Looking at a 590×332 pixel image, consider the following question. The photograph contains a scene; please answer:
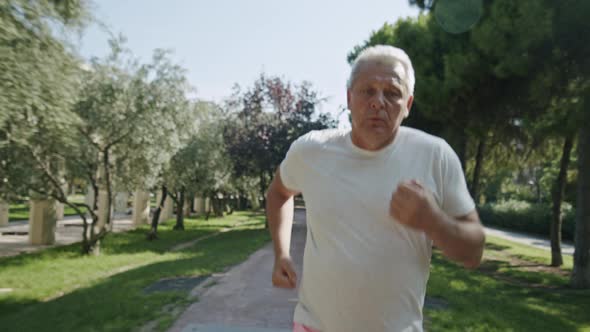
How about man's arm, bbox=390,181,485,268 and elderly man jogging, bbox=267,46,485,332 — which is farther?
elderly man jogging, bbox=267,46,485,332

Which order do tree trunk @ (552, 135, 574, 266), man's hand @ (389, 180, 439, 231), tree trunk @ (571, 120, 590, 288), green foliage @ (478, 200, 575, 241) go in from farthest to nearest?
green foliage @ (478, 200, 575, 241)
tree trunk @ (552, 135, 574, 266)
tree trunk @ (571, 120, 590, 288)
man's hand @ (389, 180, 439, 231)

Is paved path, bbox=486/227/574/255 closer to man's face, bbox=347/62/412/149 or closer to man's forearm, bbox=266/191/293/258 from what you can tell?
man's forearm, bbox=266/191/293/258

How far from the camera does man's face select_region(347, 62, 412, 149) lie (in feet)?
5.13

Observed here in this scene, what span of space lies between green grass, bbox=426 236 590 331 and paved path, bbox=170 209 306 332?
190cm

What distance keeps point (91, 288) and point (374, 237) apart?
879 centimetres

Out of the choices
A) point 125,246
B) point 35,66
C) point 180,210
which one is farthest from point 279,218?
point 180,210

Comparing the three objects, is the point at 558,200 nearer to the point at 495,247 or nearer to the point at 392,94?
the point at 495,247

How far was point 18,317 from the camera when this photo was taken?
728cm

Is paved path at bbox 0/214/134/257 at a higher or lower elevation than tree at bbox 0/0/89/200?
lower

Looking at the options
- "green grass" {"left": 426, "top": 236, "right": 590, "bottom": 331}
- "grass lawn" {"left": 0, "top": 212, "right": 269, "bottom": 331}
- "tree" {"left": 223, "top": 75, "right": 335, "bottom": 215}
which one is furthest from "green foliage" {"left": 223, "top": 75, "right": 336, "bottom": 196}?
"green grass" {"left": 426, "top": 236, "right": 590, "bottom": 331}

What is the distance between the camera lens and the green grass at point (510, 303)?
5734 mm

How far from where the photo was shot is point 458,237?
1.34 metres

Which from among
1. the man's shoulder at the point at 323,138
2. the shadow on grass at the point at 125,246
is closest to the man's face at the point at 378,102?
the man's shoulder at the point at 323,138

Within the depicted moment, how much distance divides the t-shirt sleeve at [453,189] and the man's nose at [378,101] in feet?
0.83
